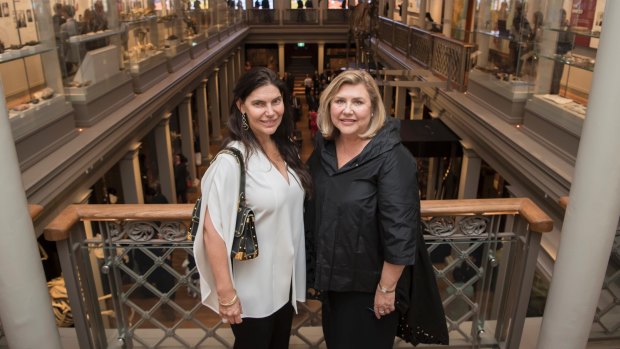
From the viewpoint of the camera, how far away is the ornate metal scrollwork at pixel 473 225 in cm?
266

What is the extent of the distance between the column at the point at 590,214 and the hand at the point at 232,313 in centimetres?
149

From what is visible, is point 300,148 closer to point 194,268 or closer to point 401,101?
point 194,268

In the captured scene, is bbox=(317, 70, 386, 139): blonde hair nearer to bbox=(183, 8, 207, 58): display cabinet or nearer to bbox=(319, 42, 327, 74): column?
bbox=(183, 8, 207, 58): display cabinet

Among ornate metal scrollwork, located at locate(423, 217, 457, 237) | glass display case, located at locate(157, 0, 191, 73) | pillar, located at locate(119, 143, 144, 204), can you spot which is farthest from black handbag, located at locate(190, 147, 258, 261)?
glass display case, located at locate(157, 0, 191, 73)

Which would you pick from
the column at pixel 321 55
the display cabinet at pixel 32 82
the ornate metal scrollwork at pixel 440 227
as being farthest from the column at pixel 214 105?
the ornate metal scrollwork at pixel 440 227

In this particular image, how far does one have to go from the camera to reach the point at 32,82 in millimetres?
5660

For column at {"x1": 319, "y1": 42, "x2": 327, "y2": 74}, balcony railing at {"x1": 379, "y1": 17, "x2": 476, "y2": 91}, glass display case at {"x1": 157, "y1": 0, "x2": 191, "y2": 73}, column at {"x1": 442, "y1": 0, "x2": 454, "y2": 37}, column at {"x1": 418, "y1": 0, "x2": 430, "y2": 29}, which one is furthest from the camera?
column at {"x1": 319, "y1": 42, "x2": 327, "y2": 74}

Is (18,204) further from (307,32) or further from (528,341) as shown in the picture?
(307,32)

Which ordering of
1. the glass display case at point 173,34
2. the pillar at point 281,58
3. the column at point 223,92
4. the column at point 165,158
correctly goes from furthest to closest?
the pillar at point 281,58, the column at point 223,92, the glass display case at point 173,34, the column at point 165,158

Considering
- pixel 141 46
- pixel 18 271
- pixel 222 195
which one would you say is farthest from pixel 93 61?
pixel 222 195

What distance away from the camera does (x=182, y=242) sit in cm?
261

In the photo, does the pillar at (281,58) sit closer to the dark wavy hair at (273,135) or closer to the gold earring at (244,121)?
the dark wavy hair at (273,135)

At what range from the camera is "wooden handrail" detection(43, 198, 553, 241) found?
245 centimetres

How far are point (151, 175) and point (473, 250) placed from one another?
9.32 meters
